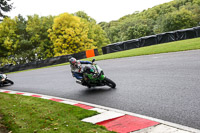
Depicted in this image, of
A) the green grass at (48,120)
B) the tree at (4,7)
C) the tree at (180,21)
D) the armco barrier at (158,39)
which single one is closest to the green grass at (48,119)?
the green grass at (48,120)

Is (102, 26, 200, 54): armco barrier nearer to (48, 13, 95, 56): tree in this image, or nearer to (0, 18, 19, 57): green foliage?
(48, 13, 95, 56): tree

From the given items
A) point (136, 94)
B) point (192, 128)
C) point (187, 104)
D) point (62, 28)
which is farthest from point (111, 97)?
point (62, 28)

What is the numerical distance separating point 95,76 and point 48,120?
346 centimetres

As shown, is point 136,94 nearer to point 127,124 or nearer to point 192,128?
point 127,124

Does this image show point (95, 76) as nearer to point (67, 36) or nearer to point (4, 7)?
point (4, 7)

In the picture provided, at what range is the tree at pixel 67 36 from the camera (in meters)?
47.5

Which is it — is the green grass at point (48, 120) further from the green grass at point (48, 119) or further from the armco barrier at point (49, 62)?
the armco barrier at point (49, 62)

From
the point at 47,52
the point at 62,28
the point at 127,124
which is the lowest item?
the point at 127,124

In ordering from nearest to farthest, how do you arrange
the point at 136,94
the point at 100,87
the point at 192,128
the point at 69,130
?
1. the point at 192,128
2. the point at 69,130
3. the point at 136,94
4. the point at 100,87

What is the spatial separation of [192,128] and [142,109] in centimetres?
164

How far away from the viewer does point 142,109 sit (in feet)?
17.4

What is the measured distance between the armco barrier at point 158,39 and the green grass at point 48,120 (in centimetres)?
2259

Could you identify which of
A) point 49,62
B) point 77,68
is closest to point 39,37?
point 49,62

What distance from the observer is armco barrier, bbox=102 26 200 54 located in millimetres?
25094
